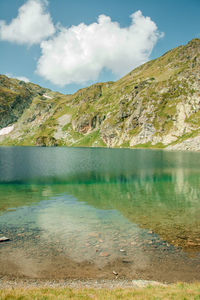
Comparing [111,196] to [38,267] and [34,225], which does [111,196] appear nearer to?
[34,225]

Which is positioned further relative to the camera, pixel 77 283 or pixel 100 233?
pixel 100 233

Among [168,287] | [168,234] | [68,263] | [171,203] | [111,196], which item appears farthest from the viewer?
[111,196]

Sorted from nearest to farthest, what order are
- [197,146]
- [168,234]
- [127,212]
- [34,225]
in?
[168,234] → [34,225] → [127,212] → [197,146]

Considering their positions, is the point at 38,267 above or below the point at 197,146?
below

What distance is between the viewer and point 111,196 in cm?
4166

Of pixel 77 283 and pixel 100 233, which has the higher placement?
pixel 100 233

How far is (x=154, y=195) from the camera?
42.7 m

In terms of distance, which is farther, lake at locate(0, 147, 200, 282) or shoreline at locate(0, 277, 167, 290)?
lake at locate(0, 147, 200, 282)

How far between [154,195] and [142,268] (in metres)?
26.5

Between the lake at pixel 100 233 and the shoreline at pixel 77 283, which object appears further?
the lake at pixel 100 233

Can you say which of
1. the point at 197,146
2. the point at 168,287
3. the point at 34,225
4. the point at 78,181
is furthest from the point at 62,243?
the point at 197,146

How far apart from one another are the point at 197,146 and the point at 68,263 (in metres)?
197

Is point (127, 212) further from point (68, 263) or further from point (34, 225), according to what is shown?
point (68, 263)

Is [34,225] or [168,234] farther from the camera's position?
[34,225]
